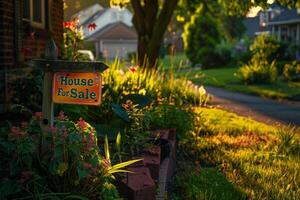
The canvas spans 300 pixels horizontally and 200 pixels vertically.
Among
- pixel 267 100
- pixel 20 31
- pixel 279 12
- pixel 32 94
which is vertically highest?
pixel 279 12

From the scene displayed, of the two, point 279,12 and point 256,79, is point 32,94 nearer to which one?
point 256,79

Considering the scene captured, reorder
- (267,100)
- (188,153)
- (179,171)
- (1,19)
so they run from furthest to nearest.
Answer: (267,100)
(188,153)
(1,19)
(179,171)

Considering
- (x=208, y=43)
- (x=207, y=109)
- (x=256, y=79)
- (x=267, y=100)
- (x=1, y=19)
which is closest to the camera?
(x=1, y=19)

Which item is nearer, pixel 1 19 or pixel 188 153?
pixel 1 19

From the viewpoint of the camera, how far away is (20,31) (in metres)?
6.58

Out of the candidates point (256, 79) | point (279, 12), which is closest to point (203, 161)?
point (256, 79)

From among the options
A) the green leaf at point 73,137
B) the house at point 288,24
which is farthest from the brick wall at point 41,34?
the house at point 288,24

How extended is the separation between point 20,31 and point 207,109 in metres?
6.36

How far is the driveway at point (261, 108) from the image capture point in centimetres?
1102

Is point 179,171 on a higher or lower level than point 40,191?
lower

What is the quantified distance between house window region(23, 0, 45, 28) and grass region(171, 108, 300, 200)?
2998mm

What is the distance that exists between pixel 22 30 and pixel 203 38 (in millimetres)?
31881

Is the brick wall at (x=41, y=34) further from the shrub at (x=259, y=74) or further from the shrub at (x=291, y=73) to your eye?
the shrub at (x=291, y=73)

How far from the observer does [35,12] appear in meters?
8.21
